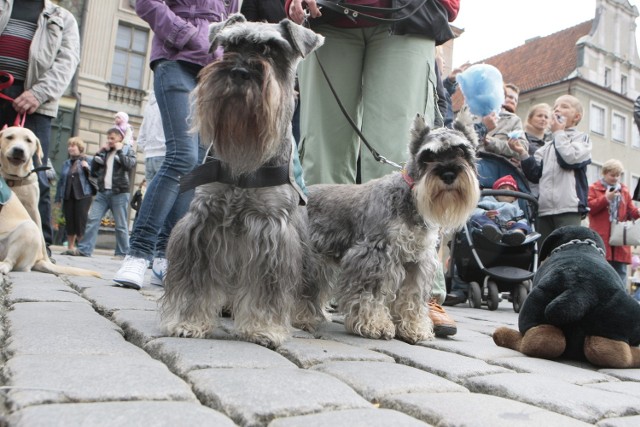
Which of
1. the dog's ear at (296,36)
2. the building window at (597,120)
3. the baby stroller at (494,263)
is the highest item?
the building window at (597,120)

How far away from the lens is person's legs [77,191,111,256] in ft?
35.3

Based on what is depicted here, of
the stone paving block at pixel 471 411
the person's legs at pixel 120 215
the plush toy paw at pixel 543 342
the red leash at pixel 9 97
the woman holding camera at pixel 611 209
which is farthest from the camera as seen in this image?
the person's legs at pixel 120 215

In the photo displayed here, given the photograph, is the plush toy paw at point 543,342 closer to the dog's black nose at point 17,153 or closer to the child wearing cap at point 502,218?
the child wearing cap at point 502,218

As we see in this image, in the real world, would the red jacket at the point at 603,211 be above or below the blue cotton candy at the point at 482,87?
below

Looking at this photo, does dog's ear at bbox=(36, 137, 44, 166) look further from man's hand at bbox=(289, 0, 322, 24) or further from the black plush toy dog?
the black plush toy dog

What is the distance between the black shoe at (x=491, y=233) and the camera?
722 cm

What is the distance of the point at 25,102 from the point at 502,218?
580cm

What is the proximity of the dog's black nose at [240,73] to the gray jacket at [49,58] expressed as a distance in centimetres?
397

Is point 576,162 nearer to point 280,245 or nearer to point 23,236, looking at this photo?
point 280,245

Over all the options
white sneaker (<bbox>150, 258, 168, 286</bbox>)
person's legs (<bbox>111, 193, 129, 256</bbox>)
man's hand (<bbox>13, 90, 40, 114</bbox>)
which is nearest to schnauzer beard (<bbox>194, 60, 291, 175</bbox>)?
white sneaker (<bbox>150, 258, 168, 286</bbox>)

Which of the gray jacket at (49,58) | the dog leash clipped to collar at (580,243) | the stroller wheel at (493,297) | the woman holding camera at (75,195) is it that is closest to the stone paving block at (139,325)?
the dog leash clipped to collar at (580,243)

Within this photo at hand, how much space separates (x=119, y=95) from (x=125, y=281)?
67.4 feet

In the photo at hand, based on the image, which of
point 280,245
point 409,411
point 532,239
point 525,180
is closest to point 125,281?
point 280,245

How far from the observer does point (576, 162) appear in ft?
24.2
